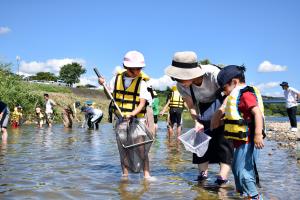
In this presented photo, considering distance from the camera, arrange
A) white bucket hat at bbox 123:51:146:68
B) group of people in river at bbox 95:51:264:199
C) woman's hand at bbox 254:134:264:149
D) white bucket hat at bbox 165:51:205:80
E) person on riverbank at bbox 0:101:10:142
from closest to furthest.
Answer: woman's hand at bbox 254:134:264:149 < group of people in river at bbox 95:51:264:199 < white bucket hat at bbox 165:51:205:80 < white bucket hat at bbox 123:51:146:68 < person on riverbank at bbox 0:101:10:142

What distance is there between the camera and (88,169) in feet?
23.7

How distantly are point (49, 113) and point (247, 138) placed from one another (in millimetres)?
19800

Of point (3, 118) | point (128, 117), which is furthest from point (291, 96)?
point (128, 117)

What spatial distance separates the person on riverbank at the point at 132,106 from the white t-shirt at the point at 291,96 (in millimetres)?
9917

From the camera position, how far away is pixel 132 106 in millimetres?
6070

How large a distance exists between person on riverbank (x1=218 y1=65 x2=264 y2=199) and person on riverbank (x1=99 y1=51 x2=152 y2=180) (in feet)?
5.62

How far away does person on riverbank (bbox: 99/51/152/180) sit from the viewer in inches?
235

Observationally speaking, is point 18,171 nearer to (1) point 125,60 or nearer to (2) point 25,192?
(2) point 25,192

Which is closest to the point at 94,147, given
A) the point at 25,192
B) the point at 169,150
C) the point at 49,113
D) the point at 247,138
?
the point at 169,150

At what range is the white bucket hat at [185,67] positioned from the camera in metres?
5.37

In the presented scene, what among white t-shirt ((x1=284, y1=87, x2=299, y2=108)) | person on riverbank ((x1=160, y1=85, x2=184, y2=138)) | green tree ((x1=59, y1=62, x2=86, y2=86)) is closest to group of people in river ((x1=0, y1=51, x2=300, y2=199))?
person on riverbank ((x1=160, y1=85, x2=184, y2=138))

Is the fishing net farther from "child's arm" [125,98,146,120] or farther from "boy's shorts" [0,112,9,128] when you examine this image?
"boy's shorts" [0,112,9,128]

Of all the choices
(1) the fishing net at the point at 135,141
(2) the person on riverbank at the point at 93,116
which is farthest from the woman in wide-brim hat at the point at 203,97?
(2) the person on riverbank at the point at 93,116

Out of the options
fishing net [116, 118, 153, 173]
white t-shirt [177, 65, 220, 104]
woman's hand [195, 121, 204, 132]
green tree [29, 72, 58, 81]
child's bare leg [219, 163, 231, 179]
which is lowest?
child's bare leg [219, 163, 231, 179]
